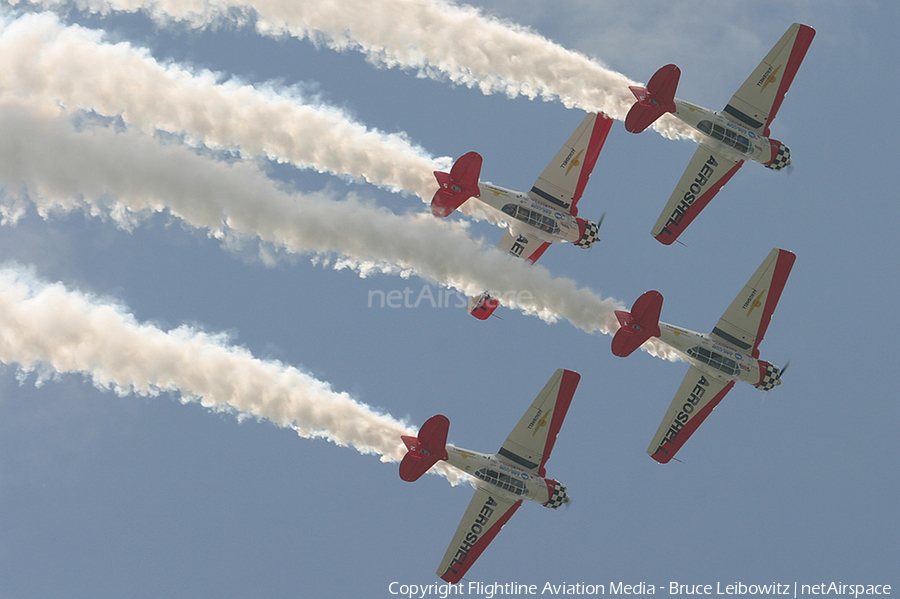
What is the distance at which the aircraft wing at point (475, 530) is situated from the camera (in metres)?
40.2

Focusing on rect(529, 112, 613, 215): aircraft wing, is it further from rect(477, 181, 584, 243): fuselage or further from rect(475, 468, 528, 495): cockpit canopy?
rect(475, 468, 528, 495): cockpit canopy

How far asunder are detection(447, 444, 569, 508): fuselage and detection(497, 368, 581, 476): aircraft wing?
293 millimetres

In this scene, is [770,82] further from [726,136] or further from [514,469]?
[514,469]

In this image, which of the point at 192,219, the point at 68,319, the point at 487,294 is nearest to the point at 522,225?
the point at 487,294

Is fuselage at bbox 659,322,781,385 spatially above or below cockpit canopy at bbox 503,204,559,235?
below

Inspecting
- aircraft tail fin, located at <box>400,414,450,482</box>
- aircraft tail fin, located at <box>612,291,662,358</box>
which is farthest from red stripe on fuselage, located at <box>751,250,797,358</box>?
aircraft tail fin, located at <box>400,414,450,482</box>

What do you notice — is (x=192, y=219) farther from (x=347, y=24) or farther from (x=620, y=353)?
(x=620, y=353)

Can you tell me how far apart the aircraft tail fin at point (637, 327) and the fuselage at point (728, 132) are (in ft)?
19.2

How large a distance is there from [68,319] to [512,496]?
49.4ft

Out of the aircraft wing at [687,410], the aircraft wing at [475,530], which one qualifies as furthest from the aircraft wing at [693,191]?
the aircraft wing at [475,530]

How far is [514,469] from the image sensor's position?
39.5 m

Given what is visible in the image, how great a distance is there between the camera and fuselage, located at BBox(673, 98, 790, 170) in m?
39.8

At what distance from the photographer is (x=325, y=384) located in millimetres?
37844

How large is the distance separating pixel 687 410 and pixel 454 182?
11.4 m
